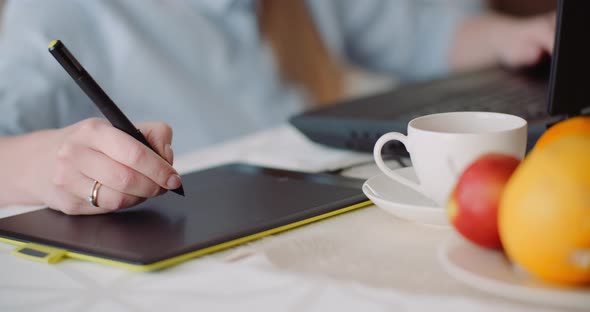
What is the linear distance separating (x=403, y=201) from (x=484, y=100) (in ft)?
1.16

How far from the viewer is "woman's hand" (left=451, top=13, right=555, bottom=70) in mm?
1130

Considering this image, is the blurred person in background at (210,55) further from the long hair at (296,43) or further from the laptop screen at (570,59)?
the laptop screen at (570,59)

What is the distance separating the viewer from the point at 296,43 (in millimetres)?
1333

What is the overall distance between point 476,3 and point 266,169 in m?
1.29

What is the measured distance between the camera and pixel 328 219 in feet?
1.76

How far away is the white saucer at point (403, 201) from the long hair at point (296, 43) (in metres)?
0.79

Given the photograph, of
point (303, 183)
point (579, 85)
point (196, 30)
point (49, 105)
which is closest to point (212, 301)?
point (303, 183)

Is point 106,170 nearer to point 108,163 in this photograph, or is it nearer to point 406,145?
point 108,163

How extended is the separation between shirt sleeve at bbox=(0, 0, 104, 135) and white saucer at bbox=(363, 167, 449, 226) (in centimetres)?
64

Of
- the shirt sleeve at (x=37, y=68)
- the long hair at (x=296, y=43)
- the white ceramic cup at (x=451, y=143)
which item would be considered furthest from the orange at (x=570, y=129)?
the long hair at (x=296, y=43)

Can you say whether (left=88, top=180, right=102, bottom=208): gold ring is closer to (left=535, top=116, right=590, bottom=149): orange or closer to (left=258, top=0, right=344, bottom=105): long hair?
(left=535, top=116, right=590, bottom=149): orange

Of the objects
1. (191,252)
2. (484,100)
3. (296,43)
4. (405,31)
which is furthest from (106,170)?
(405,31)

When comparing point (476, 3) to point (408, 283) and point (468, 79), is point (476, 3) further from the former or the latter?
point (408, 283)

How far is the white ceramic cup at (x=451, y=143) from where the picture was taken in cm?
44
